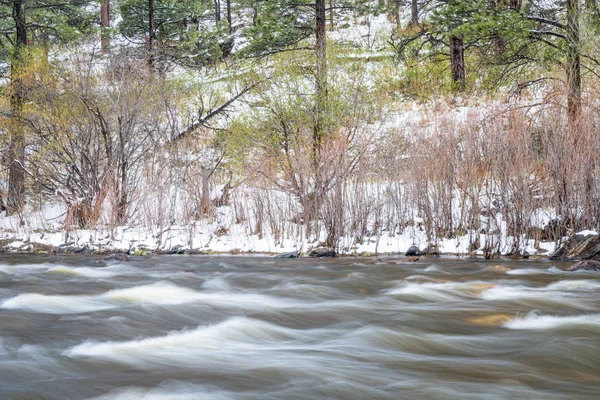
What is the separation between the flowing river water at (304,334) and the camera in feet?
11.4

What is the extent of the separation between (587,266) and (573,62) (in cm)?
510

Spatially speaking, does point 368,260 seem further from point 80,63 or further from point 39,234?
point 80,63

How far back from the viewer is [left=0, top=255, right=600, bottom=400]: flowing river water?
348 centimetres

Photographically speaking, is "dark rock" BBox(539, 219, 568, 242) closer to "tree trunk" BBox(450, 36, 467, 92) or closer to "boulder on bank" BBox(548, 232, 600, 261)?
"boulder on bank" BBox(548, 232, 600, 261)

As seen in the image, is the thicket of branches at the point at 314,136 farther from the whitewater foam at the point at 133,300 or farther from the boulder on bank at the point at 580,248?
the whitewater foam at the point at 133,300

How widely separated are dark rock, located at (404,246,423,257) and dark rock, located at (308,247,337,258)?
1.21 m

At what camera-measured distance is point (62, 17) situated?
1941cm

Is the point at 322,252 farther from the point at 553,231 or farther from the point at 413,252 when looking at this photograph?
the point at 553,231

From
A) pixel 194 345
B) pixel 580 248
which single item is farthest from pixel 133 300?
pixel 580 248

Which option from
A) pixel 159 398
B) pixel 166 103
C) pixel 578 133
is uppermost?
pixel 166 103

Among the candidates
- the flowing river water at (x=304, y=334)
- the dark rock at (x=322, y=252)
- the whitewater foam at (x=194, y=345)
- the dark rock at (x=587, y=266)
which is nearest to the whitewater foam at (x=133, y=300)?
the flowing river water at (x=304, y=334)

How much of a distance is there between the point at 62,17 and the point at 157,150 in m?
7.65

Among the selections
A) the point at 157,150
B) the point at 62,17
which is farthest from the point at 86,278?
the point at 62,17

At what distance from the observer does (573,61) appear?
11.5 metres
